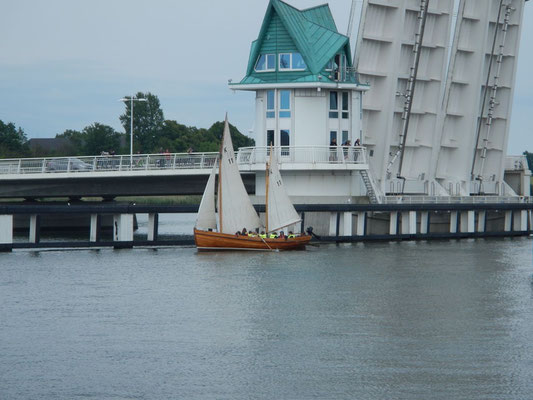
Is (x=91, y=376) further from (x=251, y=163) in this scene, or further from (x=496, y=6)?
(x=496, y=6)

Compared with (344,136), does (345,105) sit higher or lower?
higher

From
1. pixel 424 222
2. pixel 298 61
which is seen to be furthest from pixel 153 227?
pixel 424 222

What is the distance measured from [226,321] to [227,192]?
22.8m

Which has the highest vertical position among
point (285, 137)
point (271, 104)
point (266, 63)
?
point (266, 63)

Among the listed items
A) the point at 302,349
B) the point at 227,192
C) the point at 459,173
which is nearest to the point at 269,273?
the point at 227,192

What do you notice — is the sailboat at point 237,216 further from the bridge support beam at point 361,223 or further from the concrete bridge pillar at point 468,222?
the concrete bridge pillar at point 468,222

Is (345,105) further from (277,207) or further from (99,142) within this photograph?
(99,142)

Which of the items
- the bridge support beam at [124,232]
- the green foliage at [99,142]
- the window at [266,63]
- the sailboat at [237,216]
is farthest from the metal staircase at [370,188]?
the green foliage at [99,142]

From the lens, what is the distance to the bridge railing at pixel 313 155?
66.3 meters

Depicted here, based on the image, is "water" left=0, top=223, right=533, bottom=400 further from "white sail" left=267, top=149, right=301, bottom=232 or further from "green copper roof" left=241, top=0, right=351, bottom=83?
"green copper roof" left=241, top=0, right=351, bottom=83

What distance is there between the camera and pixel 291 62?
68.0m

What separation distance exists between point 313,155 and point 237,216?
10.0 meters

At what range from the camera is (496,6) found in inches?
2997

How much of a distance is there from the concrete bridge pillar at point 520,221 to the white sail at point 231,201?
26.1 meters
